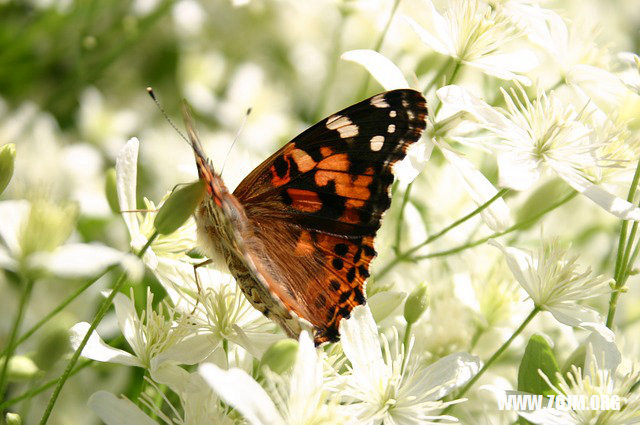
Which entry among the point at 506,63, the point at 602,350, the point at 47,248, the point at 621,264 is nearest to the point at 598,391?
the point at 602,350

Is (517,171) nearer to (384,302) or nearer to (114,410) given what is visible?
(384,302)

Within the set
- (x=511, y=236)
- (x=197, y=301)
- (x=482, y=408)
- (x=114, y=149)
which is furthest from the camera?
(x=114, y=149)

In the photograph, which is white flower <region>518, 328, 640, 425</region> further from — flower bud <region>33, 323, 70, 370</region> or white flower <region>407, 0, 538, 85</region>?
flower bud <region>33, 323, 70, 370</region>

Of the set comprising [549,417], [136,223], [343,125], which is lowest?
[549,417]

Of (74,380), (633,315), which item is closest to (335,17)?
(633,315)

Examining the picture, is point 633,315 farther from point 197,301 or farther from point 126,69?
point 126,69

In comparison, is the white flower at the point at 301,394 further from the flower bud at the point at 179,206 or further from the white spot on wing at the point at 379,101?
the white spot on wing at the point at 379,101

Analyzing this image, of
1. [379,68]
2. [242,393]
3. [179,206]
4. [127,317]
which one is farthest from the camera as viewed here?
[379,68]
